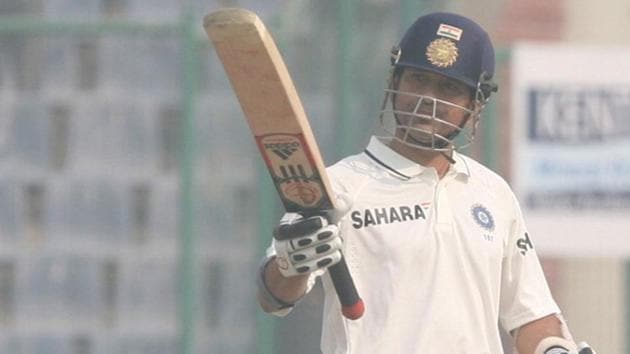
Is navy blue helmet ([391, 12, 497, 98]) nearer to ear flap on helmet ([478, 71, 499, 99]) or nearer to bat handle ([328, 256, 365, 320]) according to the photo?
ear flap on helmet ([478, 71, 499, 99])

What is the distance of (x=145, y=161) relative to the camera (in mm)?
7309

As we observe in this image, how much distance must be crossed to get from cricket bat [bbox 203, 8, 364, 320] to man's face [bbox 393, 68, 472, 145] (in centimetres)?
27

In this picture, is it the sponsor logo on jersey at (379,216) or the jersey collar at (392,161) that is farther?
the jersey collar at (392,161)

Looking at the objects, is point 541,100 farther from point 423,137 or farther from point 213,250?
point 423,137

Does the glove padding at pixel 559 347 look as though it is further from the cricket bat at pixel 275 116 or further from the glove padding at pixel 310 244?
the glove padding at pixel 310 244

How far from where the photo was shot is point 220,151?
7324mm

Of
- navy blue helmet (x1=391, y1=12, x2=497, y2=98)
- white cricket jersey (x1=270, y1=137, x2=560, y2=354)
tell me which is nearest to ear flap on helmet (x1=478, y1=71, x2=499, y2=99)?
navy blue helmet (x1=391, y1=12, x2=497, y2=98)

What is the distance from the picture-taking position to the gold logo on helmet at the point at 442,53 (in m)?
4.16

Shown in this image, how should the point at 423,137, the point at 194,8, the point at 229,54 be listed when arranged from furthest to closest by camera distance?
1. the point at 194,8
2. the point at 423,137
3. the point at 229,54

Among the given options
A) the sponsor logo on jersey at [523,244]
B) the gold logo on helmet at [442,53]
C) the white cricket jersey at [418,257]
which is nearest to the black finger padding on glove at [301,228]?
the white cricket jersey at [418,257]

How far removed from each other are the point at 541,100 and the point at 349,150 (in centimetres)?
77

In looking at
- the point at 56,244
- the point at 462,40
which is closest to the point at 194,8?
the point at 56,244

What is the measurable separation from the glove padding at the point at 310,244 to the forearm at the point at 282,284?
14 cm

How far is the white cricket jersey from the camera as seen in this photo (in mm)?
4027
